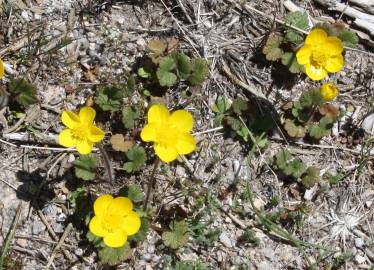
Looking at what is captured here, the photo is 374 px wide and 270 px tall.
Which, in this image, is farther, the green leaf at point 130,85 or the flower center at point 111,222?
the green leaf at point 130,85

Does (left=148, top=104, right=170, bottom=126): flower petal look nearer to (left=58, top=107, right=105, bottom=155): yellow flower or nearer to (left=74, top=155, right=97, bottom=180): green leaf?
(left=58, top=107, right=105, bottom=155): yellow flower

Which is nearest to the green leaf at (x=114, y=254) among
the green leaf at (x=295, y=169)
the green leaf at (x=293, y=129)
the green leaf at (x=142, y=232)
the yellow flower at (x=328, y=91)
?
the green leaf at (x=142, y=232)

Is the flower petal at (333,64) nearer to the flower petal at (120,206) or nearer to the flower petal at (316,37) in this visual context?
the flower petal at (316,37)

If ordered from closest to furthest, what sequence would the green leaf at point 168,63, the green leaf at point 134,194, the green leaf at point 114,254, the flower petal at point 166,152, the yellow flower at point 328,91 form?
the flower petal at point 166,152, the green leaf at point 114,254, the green leaf at point 134,194, the yellow flower at point 328,91, the green leaf at point 168,63

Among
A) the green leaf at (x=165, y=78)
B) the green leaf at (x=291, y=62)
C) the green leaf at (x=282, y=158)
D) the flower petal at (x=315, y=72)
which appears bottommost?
the green leaf at (x=282, y=158)

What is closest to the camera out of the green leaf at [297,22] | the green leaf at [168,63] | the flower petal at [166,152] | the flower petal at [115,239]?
the flower petal at [166,152]

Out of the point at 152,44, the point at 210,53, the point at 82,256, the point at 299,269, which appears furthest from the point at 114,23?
the point at 299,269

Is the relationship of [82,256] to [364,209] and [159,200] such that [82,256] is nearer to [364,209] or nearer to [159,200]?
[159,200]
